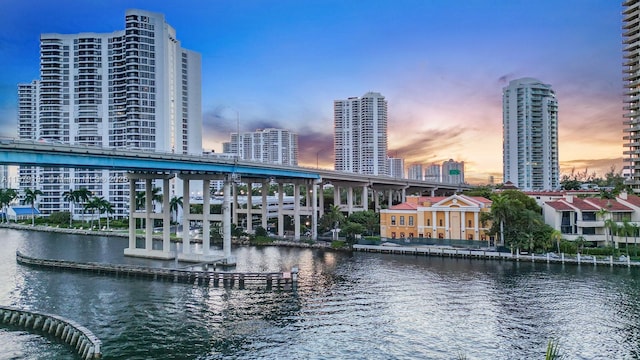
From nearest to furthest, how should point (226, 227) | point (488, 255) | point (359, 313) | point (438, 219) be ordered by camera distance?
1. point (359, 313)
2. point (488, 255)
3. point (226, 227)
4. point (438, 219)

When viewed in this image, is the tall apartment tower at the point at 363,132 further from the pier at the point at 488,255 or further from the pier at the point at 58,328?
the pier at the point at 58,328

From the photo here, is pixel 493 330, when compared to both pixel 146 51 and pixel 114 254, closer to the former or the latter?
pixel 114 254

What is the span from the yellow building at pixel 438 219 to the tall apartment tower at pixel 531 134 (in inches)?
4077

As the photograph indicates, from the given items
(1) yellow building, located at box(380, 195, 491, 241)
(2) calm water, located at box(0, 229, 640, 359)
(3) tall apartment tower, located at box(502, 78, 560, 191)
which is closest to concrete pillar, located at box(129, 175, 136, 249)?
(2) calm water, located at box(0, 229, 640, 359)

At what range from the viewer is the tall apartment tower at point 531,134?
15925 centimetres

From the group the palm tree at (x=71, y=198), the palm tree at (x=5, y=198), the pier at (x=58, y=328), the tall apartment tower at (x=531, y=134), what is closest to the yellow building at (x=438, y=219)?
the pier at (x=58, y=328)

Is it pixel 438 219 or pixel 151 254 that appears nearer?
pixel 151 254

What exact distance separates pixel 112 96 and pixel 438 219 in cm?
9425

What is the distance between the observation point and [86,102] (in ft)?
398

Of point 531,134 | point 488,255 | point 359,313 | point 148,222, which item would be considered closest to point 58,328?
point 359,313

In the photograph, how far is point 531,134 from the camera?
159 metres

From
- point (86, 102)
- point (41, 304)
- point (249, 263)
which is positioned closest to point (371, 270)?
point (249, 263)

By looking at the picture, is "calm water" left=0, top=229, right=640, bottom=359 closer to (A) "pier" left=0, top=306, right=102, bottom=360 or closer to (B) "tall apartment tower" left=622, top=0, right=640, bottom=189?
(A) "pier" left=0, top=306, right=102, bottom=360

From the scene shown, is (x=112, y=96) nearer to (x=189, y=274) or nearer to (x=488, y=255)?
(x=189, y=274)
